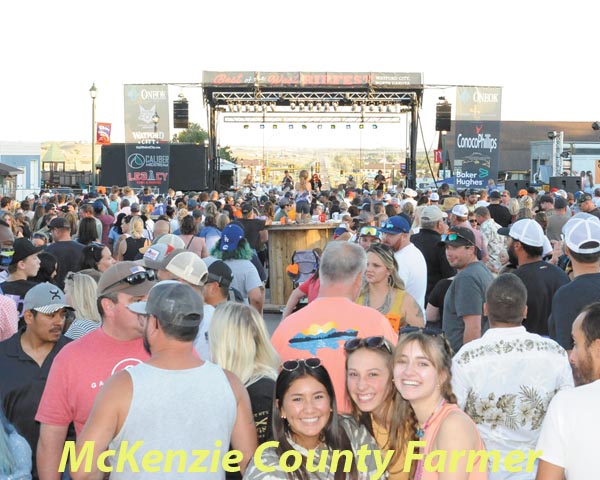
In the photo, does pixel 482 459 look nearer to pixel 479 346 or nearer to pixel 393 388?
pixel 393 388

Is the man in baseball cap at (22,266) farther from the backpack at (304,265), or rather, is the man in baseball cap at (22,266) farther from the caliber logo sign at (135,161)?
the caliber logo sign at (135,161)

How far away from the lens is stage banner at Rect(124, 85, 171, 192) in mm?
27578

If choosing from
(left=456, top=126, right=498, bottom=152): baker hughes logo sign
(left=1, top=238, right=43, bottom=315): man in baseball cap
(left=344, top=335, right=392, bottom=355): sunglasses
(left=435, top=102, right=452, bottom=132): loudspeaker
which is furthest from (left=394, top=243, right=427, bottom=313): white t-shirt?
(left=435, top=102, right=452, bottom=132): loudspeaker

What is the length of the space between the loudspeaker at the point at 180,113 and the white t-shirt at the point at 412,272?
24017 millimetres

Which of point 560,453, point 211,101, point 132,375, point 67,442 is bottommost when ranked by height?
point 67,442

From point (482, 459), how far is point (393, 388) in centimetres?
66

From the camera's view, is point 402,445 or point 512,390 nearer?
point 402,445

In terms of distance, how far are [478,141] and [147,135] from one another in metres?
10.6

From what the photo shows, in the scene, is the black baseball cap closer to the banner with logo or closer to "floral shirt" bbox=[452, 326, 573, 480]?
"floral shirt" bbox=[452, 326, 573, 480]

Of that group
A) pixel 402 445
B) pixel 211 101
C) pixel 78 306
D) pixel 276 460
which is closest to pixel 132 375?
pixel 276 460

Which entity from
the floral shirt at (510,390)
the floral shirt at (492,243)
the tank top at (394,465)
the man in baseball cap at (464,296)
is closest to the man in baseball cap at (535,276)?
the man in baseball cap at (464,296)

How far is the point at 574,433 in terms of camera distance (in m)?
3.13

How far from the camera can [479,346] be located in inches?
170

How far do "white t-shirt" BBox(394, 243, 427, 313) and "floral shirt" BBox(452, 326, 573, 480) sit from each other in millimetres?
3127
